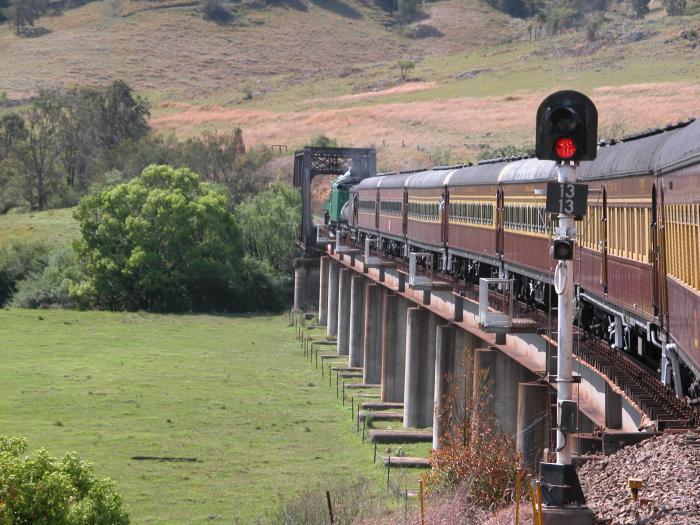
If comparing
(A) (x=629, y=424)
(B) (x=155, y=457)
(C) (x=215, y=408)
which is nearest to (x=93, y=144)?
(C) (x=215, y=408)

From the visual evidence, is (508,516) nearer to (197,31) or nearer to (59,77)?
(59,77)

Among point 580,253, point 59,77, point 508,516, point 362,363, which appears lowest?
point 362,363

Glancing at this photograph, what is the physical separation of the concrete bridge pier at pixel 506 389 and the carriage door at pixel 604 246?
A: 4.38m

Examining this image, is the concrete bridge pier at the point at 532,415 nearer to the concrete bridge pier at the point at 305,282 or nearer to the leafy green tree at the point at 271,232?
the concrete bridge pier at the point at 305,282

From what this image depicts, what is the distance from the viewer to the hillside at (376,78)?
122562 mm

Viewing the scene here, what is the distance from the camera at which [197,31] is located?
198250mm

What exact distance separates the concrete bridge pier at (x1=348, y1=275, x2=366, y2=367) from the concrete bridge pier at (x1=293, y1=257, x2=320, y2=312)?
16.8 metres

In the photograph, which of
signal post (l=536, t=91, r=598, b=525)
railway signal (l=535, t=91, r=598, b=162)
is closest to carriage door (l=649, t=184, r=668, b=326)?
signal post (l=536, t=91, r=598, b=525)

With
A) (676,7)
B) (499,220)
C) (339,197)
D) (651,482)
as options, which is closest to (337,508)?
(651,482)

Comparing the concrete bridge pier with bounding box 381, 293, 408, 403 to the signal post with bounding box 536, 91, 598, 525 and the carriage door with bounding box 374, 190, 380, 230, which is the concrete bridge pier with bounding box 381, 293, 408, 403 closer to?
the carriage door with bounding box 374, 190, 380, 230

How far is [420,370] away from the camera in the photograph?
1662 inches

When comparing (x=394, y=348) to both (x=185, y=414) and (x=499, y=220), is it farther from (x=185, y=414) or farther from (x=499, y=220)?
(x=499, y=220)

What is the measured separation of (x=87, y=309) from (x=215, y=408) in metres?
37.8

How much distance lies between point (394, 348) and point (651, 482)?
117 ft
